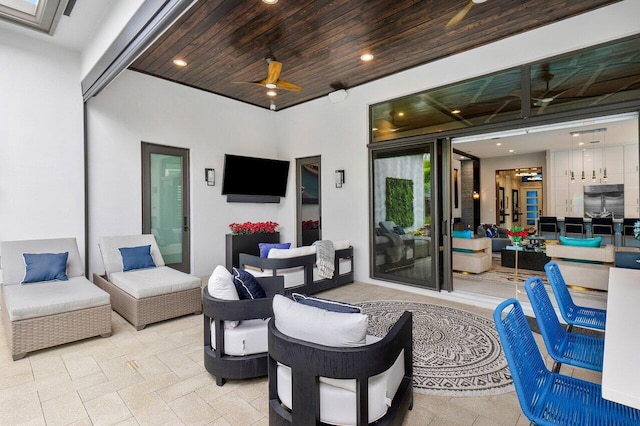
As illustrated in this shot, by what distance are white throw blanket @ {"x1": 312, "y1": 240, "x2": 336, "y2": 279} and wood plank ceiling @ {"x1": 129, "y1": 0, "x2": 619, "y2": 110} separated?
2826 mm

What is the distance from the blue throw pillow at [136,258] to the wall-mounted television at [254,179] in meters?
2.14

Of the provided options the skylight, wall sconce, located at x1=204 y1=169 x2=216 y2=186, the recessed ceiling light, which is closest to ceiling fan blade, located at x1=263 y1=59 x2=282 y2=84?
the recessed ceiling light

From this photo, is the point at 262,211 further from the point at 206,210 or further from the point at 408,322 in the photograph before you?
the point at 408,322

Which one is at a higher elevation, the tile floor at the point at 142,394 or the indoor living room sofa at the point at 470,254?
the indoor living room sofa at the point at 470,254

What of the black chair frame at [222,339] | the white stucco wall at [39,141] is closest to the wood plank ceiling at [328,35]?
the white stucco wall at [39,141]

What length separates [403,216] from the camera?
18.1 ft

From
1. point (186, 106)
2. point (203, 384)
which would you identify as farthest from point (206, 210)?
point (203, 384)

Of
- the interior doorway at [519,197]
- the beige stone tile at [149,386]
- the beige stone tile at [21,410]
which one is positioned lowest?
the beige stone tile at [149,386]

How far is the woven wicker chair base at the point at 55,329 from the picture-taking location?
297 cm

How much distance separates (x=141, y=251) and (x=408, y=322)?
408 cm

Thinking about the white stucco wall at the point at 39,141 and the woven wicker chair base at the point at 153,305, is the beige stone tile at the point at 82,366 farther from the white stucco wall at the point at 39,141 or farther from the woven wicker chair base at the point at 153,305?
the white stucco wall at the point at 39,141

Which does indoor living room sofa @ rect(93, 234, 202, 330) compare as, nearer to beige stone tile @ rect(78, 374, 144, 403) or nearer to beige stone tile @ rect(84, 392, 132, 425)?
beige stone tile @ rect(78, 374, 144, 403)

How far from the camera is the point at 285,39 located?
14.1 ft

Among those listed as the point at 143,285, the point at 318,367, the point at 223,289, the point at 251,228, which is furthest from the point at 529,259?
the point at 143,285
